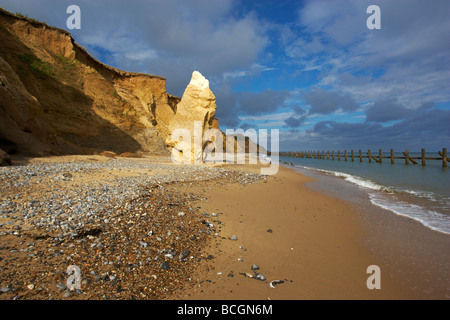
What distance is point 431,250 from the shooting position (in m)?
4.19

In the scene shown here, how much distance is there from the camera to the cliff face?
1120 cm

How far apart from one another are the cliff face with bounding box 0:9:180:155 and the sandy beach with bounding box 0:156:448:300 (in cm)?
736

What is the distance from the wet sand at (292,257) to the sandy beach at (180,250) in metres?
0.02

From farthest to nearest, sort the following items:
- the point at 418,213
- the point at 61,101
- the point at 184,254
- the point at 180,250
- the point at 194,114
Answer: the point at 61,101
the point at 194,114
the point at 418,213
the point at 180,250
the point at 184,254

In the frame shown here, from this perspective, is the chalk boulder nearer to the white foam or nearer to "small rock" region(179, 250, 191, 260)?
the white foam

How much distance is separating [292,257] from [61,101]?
80.5 ft

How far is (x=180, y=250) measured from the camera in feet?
11.5

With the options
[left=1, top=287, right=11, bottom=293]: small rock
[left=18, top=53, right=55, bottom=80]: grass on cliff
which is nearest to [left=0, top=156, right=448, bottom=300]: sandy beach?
[left=1, top=287, right=11, bottom=293]: small rock

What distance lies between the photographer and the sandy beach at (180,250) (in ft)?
8.71

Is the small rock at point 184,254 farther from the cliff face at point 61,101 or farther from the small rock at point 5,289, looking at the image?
the cliff face at point 61,101

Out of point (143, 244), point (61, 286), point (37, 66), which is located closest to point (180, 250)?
point (143, 244)
